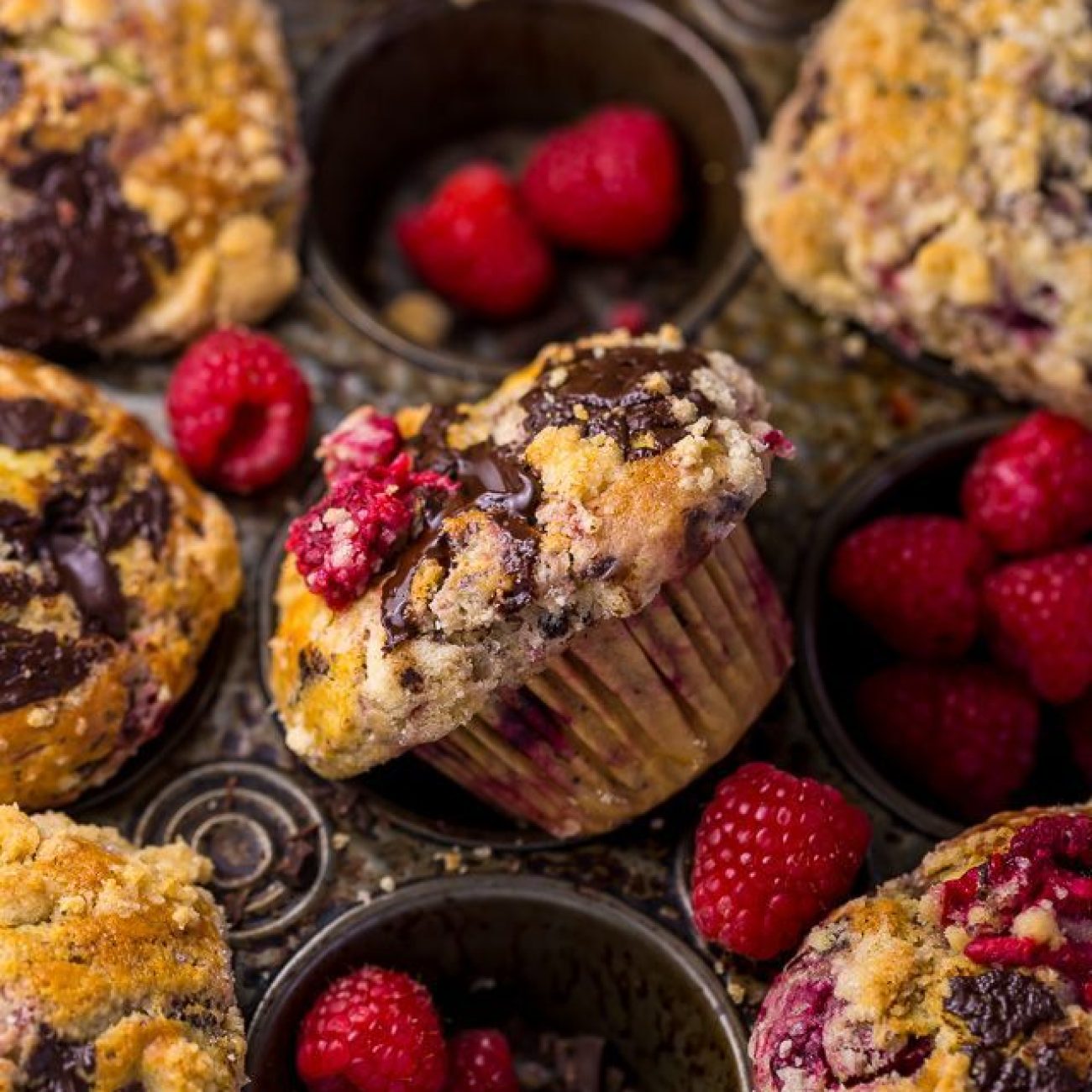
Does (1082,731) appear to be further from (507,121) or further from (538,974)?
(507,121)

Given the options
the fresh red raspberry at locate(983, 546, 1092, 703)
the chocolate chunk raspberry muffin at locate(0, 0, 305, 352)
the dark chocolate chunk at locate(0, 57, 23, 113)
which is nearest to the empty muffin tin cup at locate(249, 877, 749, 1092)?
the fresh red raspberry at locate(983, 546, 1092, 703)

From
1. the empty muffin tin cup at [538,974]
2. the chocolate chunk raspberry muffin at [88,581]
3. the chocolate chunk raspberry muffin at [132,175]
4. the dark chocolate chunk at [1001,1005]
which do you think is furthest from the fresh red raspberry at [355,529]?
the dark chocolate chunk at [1001,1005]

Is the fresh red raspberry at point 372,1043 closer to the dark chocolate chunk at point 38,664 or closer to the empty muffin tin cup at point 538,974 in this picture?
the empty muffin tin cup at point 538,974

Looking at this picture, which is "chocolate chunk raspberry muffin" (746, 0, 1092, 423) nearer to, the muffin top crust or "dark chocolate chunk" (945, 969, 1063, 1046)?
the muffin top crust

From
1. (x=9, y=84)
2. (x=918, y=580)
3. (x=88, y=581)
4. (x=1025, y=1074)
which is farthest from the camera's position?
(x=9, y=84)

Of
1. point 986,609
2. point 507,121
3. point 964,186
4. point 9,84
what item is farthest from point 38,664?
point 507,121

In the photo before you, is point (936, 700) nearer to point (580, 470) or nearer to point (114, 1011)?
point (580, 470)
